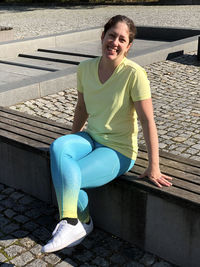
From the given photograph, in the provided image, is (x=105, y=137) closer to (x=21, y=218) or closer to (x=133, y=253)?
(x=133, y=253)

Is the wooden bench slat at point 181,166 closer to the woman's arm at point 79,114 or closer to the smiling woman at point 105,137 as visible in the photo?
the smiling woman at point 105,137

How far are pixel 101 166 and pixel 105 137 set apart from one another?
0.25 meters

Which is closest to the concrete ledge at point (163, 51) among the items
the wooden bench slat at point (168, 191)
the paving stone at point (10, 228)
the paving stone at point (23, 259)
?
the paving stone at point (10, 228)

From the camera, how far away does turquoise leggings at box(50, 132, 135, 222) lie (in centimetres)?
260

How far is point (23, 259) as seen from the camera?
2830 mm

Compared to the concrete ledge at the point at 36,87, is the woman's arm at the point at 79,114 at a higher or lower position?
higher

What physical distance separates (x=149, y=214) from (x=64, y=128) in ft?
4.72

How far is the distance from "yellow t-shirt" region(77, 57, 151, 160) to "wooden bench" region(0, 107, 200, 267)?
287 mm

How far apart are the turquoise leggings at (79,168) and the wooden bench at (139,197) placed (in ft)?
0.54

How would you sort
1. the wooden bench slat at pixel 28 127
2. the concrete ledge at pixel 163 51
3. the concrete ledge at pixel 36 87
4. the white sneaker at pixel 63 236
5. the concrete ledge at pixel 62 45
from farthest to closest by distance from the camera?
the concrete ledge at pixel 163 51 < the concrete ledge at pixel 62 45 < the concrete ledge at pixel 36 87 < the wooden bench slat at pixel 28 127 < the white sneaker at pixel 63 236

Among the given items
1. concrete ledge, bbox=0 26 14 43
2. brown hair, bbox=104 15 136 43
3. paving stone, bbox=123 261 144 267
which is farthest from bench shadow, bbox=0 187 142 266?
concrete ledge, bbox=0 26 14 43

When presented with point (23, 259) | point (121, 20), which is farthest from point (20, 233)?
point (121, 20)

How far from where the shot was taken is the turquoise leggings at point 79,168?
2596mm

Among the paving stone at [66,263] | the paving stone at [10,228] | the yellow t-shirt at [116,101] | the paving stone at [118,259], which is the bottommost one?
the paving stone at [10,228]
